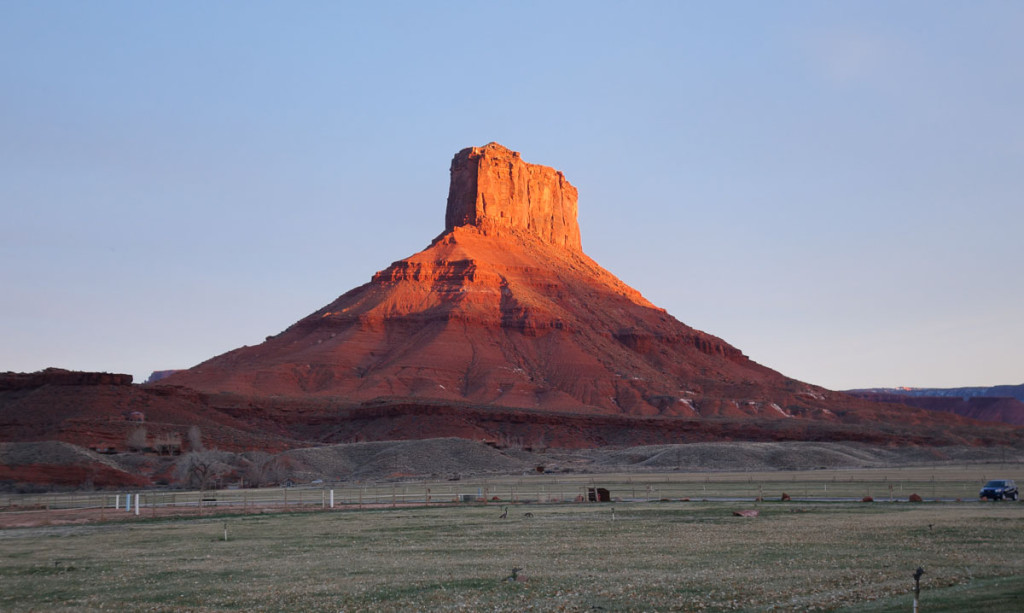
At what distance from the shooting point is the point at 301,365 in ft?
527

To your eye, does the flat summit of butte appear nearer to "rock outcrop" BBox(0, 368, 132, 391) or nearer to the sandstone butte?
the sandstone butte

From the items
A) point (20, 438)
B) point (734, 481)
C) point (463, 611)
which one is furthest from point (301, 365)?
point (463, 611)

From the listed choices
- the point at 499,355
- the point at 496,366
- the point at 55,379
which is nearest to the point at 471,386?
the point at 496,366

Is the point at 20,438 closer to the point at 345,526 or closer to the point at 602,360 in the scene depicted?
the point at 345,526

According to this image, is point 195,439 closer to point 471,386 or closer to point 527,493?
point 527,493

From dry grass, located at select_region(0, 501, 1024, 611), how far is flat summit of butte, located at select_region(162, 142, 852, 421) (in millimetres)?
93424

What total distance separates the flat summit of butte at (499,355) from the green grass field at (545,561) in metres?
92.4

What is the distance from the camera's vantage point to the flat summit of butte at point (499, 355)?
499ft

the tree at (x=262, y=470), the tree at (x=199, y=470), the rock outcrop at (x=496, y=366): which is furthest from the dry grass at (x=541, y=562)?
the rock outcrop at (x=496, y=366)

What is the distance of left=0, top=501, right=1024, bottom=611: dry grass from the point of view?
1927 centimetres

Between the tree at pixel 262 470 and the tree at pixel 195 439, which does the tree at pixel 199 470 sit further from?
the tree at pixel 195 439

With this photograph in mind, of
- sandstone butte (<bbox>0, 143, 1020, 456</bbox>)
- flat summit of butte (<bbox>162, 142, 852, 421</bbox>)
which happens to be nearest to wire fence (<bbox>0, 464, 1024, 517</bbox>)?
sandstone butte (<bbox>0, 143, 1020, 456</bbox>)

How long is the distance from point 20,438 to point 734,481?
2608 inches

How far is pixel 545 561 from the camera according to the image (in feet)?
84.0
